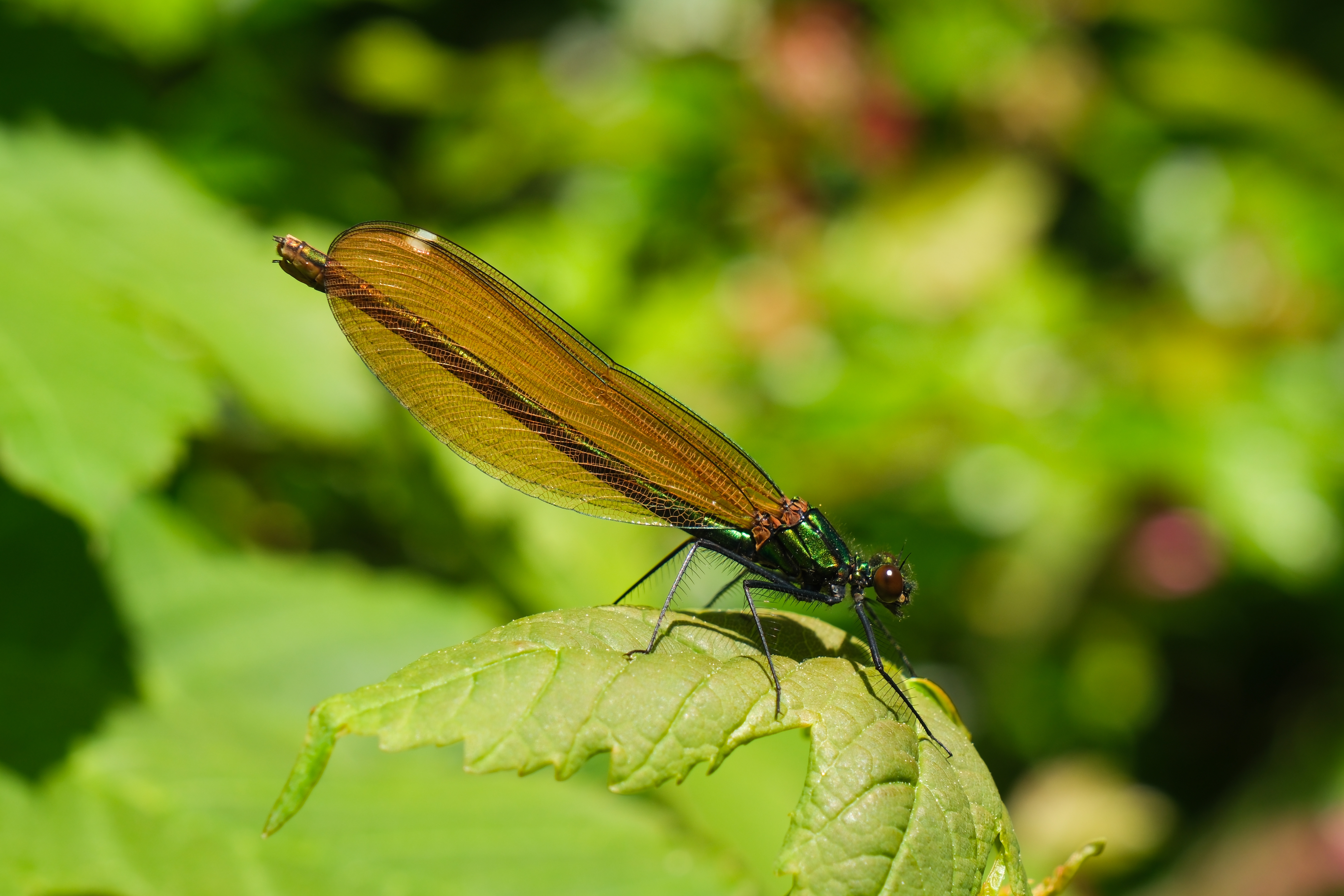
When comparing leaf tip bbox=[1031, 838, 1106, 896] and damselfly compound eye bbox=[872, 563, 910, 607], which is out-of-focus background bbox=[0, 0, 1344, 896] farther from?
leaf tip bbox=[1031, 838, 1106, 896]

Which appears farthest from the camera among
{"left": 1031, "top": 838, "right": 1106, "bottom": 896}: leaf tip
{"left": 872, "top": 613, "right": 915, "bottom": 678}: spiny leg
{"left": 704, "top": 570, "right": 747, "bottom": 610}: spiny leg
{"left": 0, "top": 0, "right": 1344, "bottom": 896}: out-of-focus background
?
{"left": 0, "top": 0, "right": 1344, "bottom": 896}: out-of-focus background

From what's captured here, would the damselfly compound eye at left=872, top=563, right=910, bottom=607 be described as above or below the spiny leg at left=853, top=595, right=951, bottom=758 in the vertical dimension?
above

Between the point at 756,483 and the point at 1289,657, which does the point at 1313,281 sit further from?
the point at 756,483

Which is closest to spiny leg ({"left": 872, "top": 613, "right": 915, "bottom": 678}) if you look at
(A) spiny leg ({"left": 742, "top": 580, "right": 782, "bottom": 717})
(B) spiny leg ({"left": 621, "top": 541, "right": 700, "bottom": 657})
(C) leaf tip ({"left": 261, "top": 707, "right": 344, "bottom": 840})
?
(A) spiny leg ({"left": 742, "top": 580, "right": 782, "bottom": 717})

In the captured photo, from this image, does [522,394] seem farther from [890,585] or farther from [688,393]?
[688,393]

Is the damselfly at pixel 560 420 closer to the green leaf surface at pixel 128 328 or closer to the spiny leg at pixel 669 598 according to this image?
the spiny leg at pixel 669 598

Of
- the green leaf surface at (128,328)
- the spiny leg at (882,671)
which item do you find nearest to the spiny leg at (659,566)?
the spiny leg at (882,671)

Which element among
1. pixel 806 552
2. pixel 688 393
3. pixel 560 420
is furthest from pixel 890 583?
pixel 688 393
